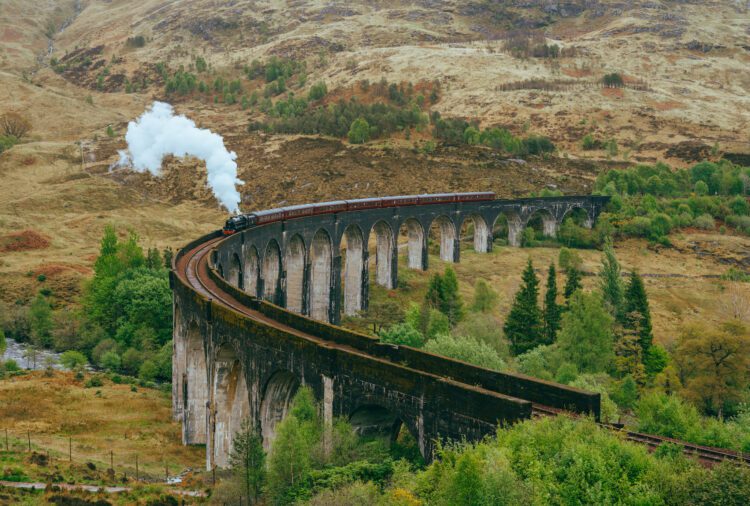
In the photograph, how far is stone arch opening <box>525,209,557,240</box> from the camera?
332 feet

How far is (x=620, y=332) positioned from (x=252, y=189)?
2670 inches

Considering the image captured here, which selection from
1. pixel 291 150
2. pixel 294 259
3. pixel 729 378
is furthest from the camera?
pixel 291 150

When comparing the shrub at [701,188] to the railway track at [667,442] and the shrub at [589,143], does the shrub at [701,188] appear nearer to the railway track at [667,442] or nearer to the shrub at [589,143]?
the shrub at [589,143]

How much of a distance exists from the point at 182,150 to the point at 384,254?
50.2m

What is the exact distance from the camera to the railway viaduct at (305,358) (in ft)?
90.3

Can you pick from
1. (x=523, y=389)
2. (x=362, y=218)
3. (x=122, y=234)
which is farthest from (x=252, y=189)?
(x=523, y=389)

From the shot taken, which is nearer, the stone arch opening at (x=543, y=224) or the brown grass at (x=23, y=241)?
the brown grass at (x=23, y=241)

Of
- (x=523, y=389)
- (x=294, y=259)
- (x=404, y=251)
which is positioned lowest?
(x=404, y=251)

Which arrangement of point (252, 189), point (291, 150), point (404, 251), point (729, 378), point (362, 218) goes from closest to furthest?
point (729, 378) < point (362, 218) < point (404, 251) < point (252, 189) < point (291, 150)

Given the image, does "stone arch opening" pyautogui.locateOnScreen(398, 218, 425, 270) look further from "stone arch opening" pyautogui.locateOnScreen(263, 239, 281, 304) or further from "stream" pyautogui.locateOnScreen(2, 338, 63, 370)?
"stream" pyautogui.locateOnScreen(2, 338, 63, 370)

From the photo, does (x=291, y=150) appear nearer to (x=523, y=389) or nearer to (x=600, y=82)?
(x=600, y=82)

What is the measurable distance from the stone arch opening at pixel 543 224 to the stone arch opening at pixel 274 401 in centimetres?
6918

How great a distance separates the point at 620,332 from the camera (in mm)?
58219

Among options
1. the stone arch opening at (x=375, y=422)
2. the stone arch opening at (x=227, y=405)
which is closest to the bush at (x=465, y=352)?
the stone arch opening at (x=227, y=405)
